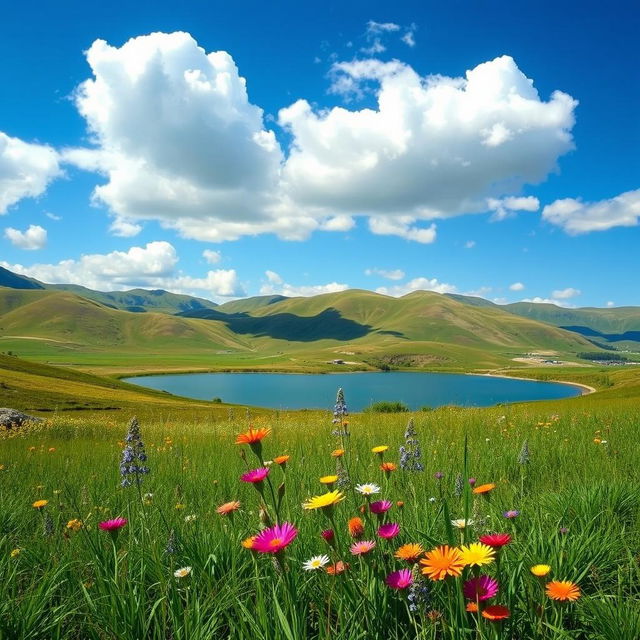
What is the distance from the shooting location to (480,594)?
154 centimetres

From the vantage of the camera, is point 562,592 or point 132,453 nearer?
point 562,592

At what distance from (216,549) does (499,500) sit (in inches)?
115

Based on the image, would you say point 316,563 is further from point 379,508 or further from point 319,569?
point 319,569

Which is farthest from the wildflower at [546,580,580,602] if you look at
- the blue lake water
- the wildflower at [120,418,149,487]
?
the blue lake water

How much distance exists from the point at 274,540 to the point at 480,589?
747 mm

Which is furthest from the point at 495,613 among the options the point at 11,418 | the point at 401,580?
the point at 11,418

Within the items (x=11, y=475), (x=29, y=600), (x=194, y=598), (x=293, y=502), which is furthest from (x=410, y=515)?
(x=11, y=475)

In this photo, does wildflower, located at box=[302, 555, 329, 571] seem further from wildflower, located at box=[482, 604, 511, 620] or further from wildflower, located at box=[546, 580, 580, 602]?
wildflower, located at box=[546, 580, 580, 602]

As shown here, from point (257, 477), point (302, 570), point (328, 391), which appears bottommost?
point (328, 391)

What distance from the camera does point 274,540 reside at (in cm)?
164

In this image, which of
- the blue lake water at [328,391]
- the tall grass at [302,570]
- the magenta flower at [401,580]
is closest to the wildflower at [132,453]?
the tall grass at [302,570]

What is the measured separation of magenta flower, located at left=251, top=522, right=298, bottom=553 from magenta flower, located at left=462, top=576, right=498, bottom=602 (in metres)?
0.66

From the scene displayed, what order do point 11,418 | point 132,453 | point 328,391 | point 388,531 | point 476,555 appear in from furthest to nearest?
point 328,391, point 11,418, point 132,453, point 388,531, point 476,555

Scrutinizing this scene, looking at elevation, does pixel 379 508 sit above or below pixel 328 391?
above
